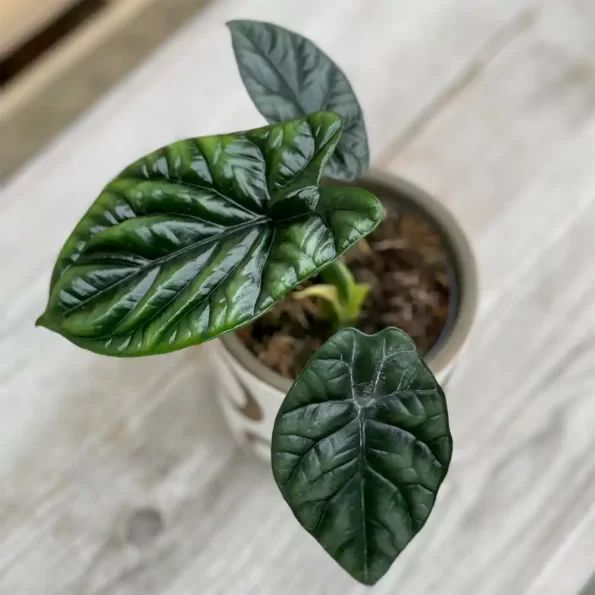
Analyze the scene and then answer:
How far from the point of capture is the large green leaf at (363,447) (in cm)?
40

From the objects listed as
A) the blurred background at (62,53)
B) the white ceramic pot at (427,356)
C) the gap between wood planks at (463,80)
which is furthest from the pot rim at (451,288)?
the blurred background at (62,53)

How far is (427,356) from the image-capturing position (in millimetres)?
558

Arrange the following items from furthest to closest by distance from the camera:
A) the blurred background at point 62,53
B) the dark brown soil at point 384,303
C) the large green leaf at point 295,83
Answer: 1. the blurred background at point 62,53
2. the dark brown soil at point 384,303
3. the large green leaf at point 295,83

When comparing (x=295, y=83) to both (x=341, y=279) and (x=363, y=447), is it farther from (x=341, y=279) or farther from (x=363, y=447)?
(x=363, y=447)

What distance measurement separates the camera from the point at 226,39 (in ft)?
2.92

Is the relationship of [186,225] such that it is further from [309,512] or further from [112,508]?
[112,508]

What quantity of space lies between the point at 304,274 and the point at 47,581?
0.46 meters

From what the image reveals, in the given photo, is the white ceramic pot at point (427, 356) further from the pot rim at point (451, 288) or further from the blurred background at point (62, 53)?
the blurred background at point (62, 53)

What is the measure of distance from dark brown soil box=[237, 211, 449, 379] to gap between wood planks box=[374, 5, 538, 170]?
19cm

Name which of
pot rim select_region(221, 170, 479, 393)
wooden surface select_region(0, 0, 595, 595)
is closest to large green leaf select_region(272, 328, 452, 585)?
pot rim select_region(221, 170, 479, 393)

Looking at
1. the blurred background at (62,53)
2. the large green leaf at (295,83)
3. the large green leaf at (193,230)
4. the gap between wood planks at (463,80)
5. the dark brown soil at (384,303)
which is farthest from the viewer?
the blurred background at (62,53)

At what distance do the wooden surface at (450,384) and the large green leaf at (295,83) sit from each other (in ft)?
0.82

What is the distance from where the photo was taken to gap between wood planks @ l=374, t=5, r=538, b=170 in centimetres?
84

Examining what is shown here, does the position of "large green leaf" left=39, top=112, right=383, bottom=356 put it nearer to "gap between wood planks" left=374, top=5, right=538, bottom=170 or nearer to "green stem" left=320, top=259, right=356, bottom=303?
"green stem" left=320, top=259, right=356, bottom=303
